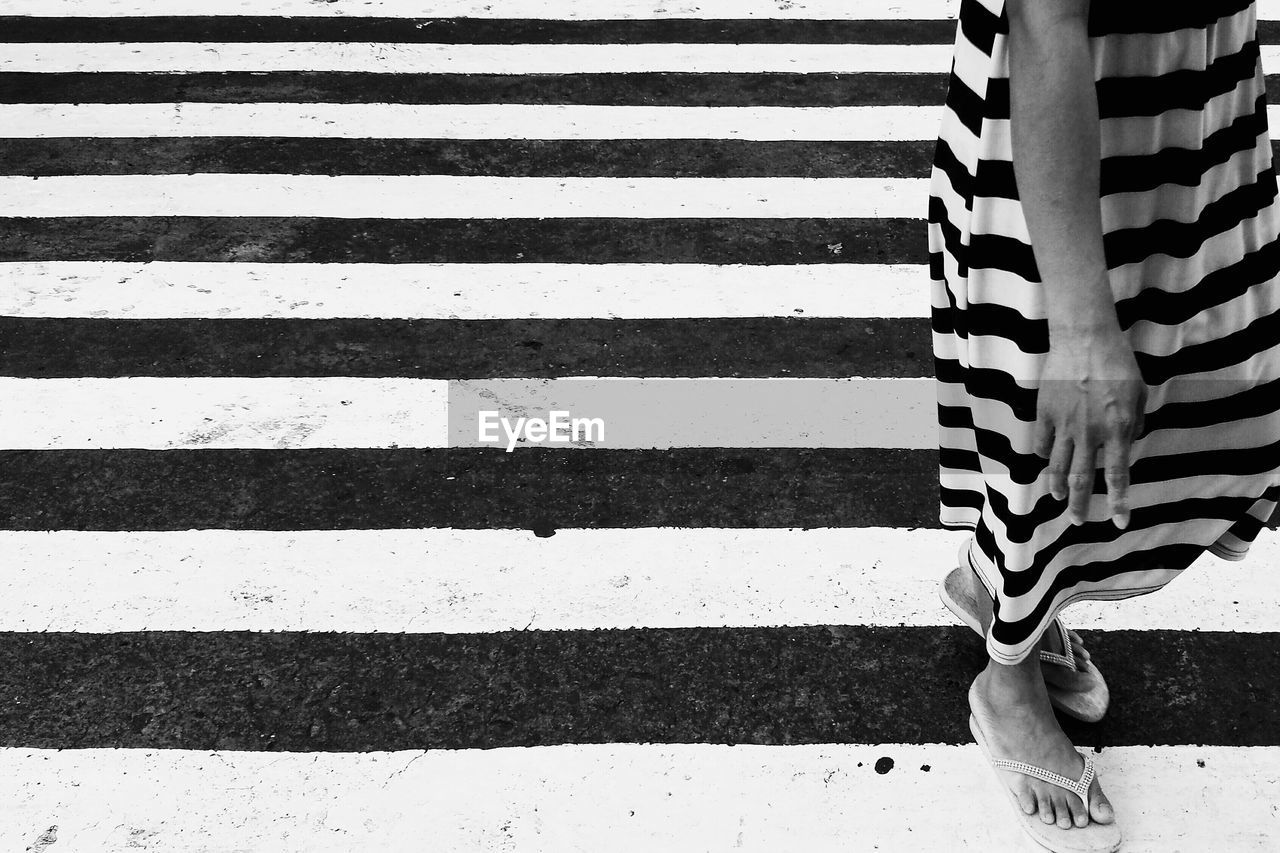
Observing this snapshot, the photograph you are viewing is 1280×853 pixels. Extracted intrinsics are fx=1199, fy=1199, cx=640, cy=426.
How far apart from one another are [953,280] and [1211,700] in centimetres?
129

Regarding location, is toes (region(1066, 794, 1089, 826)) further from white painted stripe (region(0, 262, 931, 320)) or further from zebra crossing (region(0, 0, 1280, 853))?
white painted stripe (region(0, 262, 931, 320))

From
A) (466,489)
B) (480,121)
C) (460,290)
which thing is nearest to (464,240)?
(460,290)

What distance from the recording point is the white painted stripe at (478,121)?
18.1 feet

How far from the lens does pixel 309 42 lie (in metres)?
6.48

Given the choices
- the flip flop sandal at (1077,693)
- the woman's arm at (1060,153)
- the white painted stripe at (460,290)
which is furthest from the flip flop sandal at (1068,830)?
the white painted stripe at (460,290)

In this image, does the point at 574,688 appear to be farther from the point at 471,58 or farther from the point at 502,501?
the point at 471,58

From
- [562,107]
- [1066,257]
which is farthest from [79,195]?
[1066,257]

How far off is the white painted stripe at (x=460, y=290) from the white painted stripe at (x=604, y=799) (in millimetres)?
1970

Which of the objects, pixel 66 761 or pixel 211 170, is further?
pixel 211 170

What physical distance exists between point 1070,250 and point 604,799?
147 cm

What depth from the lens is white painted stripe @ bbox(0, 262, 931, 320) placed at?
4297 mm

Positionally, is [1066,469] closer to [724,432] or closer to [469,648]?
[469,648]

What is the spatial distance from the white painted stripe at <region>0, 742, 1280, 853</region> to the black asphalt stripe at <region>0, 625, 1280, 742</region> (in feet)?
0.16

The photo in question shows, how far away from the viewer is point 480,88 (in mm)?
5957
